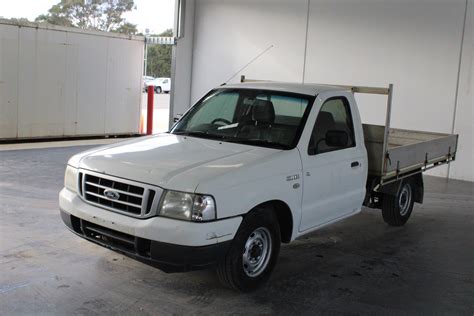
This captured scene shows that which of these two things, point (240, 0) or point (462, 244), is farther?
point (240, 0)

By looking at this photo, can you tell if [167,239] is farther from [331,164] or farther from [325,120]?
[325,120]

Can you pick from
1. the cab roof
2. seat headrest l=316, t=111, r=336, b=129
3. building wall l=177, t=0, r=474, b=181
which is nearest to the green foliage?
building wall l=177, t=0, r=474, b=181

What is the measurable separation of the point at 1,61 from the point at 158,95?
67.7ft

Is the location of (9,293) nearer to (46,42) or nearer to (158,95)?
(46,42)

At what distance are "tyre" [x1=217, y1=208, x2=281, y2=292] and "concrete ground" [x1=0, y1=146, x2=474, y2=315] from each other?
0.15 metres

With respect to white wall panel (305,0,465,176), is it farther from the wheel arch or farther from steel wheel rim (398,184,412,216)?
the wheel arch

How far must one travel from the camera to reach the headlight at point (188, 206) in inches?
161

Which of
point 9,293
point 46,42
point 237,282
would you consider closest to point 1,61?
point 46,42

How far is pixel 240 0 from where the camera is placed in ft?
47.8

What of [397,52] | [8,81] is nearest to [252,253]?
[397,52]

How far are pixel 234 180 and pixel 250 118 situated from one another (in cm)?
136

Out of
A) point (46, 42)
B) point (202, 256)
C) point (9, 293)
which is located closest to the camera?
point (202, 256)

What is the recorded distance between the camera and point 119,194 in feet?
14.5

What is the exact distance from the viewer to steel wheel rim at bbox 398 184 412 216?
740cm
